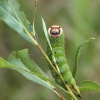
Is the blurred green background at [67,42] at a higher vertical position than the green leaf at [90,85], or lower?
lower

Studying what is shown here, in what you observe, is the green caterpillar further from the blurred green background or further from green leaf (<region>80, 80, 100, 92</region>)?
the blurred green background

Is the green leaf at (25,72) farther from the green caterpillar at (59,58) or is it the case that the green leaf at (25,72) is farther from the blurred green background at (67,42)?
the blurred green background at (67,42)

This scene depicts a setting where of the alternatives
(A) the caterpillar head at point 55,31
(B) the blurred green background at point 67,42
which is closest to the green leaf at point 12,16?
(A) the caterpillar head at point 55,31

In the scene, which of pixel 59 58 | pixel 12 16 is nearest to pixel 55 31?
pixel 59 58

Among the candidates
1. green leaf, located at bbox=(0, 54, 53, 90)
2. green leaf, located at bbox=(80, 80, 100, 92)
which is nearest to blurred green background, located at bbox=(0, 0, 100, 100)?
green leaf, located at bbox=(0, 54, 53, 90)

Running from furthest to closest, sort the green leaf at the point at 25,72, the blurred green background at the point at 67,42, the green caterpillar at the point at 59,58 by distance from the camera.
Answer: the blurred green background at the point at 67,42 < the green caterpillar at the point at 59,58 < the green leaf at the point at 25,72

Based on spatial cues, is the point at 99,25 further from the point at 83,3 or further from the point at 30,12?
the point at 30,12

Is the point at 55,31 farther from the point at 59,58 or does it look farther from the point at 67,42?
the point at 67,42
